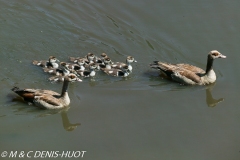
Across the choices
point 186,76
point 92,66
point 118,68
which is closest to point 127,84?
point 118,68

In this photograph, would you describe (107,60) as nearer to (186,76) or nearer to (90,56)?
(90,56)

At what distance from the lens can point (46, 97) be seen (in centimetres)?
921

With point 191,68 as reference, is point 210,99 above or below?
below

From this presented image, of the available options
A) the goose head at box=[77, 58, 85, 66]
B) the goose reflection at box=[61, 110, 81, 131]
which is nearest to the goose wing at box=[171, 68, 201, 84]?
the goose head at box=[77, 58, 85, 66]

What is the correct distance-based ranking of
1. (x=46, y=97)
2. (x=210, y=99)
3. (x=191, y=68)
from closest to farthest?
(x=46, y=97)
(x=210, y=99)
(x=191, y=68)

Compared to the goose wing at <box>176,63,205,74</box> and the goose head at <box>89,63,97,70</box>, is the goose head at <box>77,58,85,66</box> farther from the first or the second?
the goose wing at <box>176,63,205,74</box>

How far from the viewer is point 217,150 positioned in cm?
840

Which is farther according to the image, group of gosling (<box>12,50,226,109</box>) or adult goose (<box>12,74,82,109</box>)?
group of gosling (<box>12,50,226,109</box>)

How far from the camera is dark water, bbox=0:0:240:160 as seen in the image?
8406mm

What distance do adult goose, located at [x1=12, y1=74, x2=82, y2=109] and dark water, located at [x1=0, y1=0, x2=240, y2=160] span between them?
5.5 inches

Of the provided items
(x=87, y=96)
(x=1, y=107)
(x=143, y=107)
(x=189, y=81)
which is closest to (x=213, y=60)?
(x=189, y=81)

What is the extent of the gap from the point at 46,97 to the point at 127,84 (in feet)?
6.69

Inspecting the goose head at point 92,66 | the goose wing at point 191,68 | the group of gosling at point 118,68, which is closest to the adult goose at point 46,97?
the group of gosling at point 118,68

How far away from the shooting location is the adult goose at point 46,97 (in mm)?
9195
